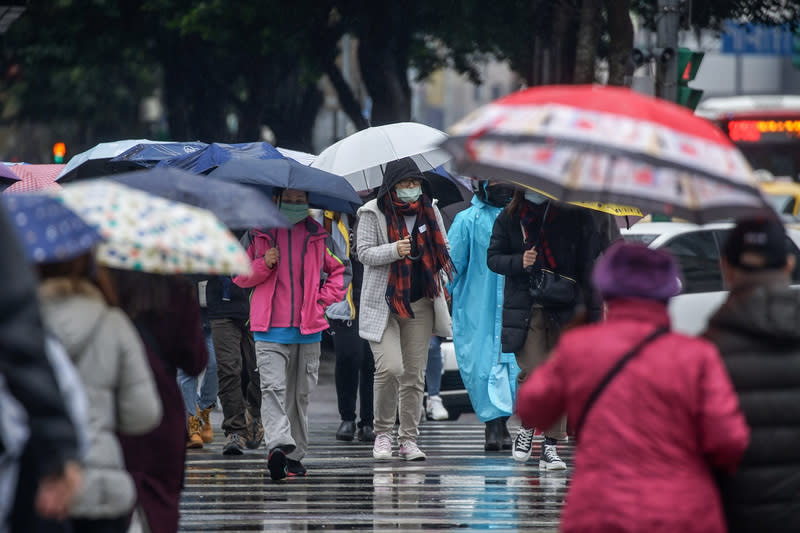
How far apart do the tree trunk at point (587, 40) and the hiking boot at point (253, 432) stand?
7823mm

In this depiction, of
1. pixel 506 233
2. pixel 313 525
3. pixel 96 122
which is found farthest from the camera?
pixel 96 122

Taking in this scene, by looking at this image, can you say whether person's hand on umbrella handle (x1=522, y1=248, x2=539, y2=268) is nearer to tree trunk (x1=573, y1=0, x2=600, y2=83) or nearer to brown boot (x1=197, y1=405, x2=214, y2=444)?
brown boot (x1=197, y1=405, x2=214, y2=444)

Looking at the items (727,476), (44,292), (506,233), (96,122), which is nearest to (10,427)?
(44,292)

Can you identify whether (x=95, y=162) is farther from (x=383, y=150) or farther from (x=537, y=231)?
(x=537, y=231)

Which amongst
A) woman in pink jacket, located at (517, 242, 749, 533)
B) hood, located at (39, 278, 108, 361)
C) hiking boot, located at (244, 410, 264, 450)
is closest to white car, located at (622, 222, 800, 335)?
hiking boot, located at (244, 410, 264, 450)

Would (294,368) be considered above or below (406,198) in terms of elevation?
below

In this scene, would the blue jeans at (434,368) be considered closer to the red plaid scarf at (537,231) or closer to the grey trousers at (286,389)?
the red plaid scarf at (537,231)

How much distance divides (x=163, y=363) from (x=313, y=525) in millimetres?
2316

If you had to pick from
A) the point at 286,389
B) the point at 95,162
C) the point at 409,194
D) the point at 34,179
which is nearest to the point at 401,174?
the point at 409,194

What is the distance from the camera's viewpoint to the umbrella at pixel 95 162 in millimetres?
12969

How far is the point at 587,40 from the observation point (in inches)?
668

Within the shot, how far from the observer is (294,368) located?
29.7 ft

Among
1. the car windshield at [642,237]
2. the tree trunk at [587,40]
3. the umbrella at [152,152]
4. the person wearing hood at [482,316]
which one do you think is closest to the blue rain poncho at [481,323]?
the person wearing hood at [482,316]

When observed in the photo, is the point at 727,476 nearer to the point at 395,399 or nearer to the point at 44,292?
the point at 44,292
